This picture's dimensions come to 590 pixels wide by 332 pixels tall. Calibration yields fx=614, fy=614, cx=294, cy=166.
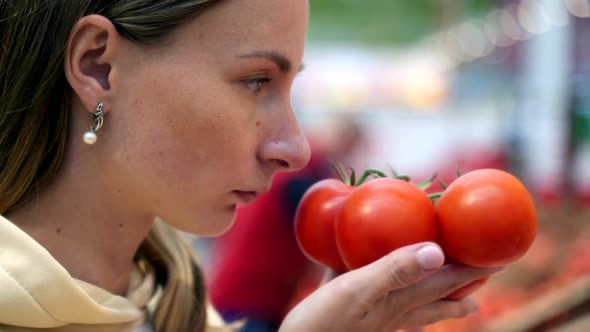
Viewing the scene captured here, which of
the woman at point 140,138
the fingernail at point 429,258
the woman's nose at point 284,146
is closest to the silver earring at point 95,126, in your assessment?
the woman at point 140,138

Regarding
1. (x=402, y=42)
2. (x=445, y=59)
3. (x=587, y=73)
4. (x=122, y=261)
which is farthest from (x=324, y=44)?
(x=122, y=261)

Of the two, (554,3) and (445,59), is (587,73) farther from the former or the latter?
(445,59)

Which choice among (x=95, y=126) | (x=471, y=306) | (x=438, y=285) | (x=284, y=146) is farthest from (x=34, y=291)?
(x=471, y=306)

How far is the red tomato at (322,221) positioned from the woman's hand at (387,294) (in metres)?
0.20

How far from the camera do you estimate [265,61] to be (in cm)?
122

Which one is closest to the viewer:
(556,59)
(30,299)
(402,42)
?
(30,299)

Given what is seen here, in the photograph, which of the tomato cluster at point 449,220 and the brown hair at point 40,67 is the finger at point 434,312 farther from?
the brown hair at point 40,67

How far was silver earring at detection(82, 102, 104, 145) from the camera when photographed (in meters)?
1.21

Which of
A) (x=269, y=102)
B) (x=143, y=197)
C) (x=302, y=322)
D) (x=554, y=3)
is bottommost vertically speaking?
(x=302, y=322)

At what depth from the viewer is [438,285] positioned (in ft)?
4.00

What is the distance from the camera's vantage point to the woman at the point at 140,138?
117cm

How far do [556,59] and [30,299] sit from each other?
964cm

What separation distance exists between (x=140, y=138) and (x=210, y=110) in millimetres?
156

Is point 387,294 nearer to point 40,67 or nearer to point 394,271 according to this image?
point 394,271
